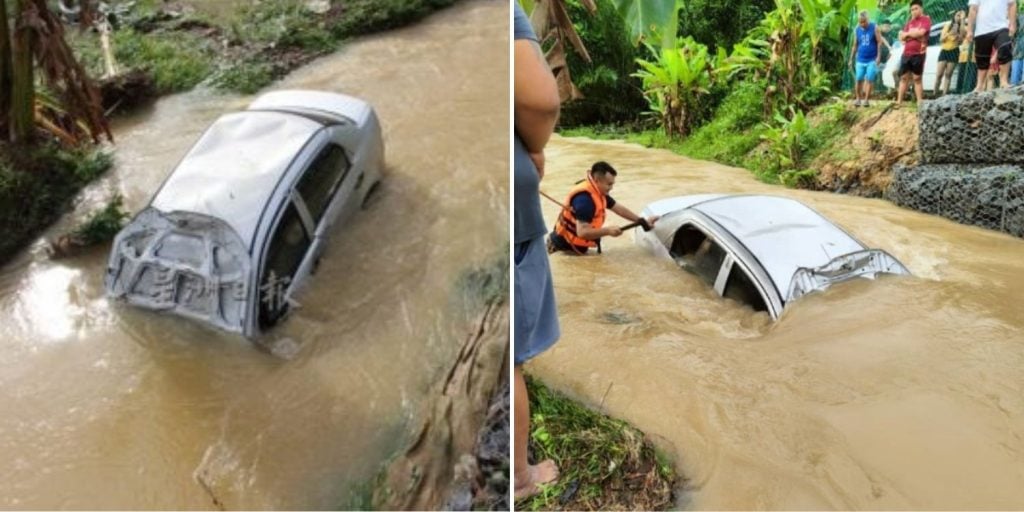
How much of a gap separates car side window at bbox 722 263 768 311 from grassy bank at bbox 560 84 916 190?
9.35 ft

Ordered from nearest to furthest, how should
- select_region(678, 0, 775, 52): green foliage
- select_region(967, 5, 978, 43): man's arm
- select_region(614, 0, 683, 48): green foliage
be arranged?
1. select_region(614, 0, 683, 48): green foliage
2. select_region(967, 5, 978, 43): man's arm
3. select_region(678, 0, 775, 52): green foliage

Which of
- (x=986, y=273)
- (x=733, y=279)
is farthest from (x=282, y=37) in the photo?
(x=986, y=273)

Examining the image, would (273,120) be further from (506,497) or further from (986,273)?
(986,273)

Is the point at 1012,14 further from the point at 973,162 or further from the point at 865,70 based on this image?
the point at 865,70

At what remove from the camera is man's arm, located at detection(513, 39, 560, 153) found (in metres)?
1.10

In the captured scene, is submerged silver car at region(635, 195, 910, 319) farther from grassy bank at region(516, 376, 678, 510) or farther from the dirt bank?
the dirt bank

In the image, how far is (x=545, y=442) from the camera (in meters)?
1.58

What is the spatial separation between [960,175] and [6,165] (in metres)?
4.36

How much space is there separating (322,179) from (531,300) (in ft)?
2.11

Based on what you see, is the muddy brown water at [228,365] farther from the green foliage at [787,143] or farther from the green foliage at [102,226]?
the green foliage at [787,143]

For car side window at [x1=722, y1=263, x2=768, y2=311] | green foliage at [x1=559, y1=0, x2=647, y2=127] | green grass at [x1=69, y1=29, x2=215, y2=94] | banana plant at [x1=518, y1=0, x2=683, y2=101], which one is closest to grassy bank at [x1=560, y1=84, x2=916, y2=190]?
green foliage at [x1=559, y1=0, x2=647, y2=127]

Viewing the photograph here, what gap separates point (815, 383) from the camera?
2113 millimetres

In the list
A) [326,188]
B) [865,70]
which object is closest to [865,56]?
[865,70]

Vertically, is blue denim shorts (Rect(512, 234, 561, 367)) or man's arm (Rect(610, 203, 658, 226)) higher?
blue denim shorts (Rect(512, 234, 561, 367))
